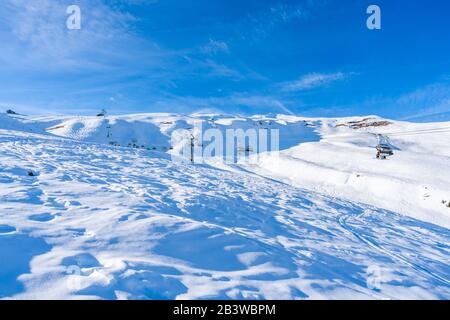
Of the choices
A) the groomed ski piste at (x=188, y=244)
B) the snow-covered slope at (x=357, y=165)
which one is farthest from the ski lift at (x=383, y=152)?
the groomed ski piste at (x=188, y=244)

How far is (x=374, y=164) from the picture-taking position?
3052 cm

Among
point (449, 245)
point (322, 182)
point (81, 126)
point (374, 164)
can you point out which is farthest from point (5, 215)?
point (81, 126)

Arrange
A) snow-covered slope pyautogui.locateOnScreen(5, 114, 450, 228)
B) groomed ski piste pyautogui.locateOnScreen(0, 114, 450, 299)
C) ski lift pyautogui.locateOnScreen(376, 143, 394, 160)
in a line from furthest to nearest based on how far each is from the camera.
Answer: ski lift pyautogui.locateOnScreen(376, 143, 394, 160) < snow-covered slope pyautogui.locateOnScreen(5, 114, 450, 228) < groomed ski piste pyautogui.locateOnScreen(0, 114, 450, 299)

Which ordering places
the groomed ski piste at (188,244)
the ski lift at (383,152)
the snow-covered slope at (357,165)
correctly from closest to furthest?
the groomed ski piste at (188,244) → the snow-covered slope at (357,165) → the ski lift at (383,152)

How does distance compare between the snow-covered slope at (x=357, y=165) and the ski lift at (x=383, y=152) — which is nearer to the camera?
the snow-covered slope at (x=357, y=165)

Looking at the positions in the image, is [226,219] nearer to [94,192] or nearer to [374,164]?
[94,192]

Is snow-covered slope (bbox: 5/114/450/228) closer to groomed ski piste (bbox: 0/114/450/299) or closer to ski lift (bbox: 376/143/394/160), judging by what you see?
ski lift (bbox: 376/143/394/160)

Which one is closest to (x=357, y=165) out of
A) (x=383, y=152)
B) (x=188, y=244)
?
(x=383, y=152)

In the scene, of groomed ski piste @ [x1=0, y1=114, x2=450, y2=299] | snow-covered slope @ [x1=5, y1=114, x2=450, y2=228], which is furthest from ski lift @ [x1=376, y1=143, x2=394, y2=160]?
groomed ski piste @ [x1=0, y1=114, x2=450, y2=299]

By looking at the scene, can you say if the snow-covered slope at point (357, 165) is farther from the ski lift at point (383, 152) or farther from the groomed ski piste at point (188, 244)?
the groomed ski piste at point (188, 244)

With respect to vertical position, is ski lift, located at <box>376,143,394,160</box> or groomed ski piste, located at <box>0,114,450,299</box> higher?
ski lift, located at <box>376,143,394,160</box>

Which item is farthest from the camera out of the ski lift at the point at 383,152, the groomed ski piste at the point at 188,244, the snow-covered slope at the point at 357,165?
the ski lift at the point at 383,152

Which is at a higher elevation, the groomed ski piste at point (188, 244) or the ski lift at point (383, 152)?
the ski lift at point (383, 152)
